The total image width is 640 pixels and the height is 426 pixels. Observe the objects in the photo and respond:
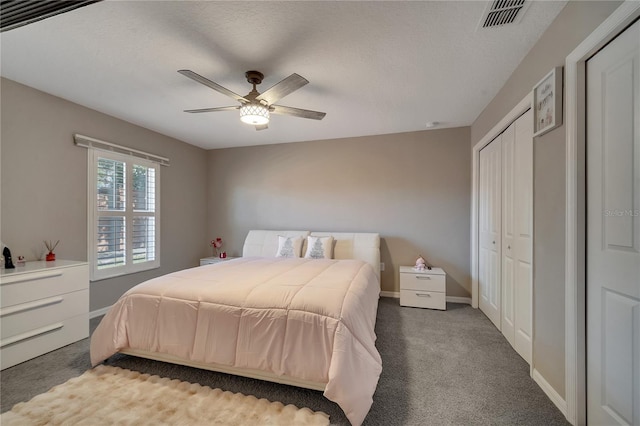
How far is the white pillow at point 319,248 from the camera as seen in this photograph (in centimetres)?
354

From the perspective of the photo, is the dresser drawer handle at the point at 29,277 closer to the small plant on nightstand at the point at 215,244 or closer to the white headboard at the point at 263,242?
the white headboard at the point at 263,242

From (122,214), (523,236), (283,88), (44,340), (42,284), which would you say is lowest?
(44,340)

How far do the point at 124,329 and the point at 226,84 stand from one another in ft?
7.50

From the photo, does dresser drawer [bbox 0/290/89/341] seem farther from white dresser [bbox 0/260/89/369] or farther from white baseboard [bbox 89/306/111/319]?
white baseboard [bbox 89/306/111/319]

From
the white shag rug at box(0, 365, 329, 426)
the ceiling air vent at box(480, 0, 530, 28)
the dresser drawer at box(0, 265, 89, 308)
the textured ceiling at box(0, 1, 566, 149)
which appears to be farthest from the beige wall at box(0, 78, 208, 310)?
the ceiling air vent at box(480, 0, 530, 28)

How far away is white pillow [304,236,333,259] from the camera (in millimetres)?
3535

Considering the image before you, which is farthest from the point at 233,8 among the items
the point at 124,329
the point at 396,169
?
the point at 396,169

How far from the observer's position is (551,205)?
1606mm

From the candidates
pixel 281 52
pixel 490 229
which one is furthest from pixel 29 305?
pixel 490 229

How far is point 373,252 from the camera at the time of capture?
3.63 metres

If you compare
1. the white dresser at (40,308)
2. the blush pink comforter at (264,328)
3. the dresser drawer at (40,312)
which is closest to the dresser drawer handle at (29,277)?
the white dresser at (40,308)

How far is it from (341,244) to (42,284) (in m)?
3.19

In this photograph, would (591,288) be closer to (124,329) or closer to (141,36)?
(124,329)

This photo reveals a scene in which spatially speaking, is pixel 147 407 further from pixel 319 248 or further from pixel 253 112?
pixel 319 248
